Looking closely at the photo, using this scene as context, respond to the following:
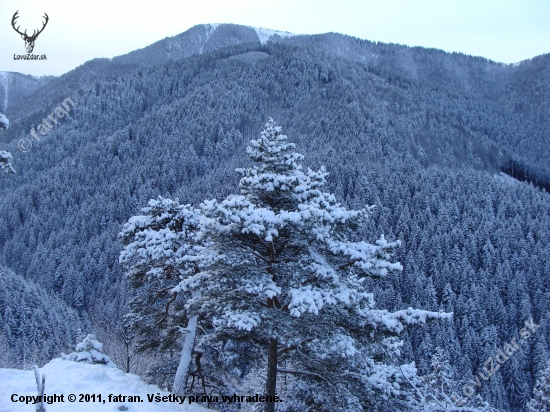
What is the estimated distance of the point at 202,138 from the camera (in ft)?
521

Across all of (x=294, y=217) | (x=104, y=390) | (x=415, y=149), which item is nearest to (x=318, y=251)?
(x=294, y=217)

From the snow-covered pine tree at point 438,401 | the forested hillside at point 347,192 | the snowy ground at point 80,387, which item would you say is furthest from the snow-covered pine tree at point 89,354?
the snow-covered pine tree at point 438,401

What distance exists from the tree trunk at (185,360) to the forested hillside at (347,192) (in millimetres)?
1065

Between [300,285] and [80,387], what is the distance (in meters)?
5.62

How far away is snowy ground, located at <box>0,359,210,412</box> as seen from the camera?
8203 millimetres

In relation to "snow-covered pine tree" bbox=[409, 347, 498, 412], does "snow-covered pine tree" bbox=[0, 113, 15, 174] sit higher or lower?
higher

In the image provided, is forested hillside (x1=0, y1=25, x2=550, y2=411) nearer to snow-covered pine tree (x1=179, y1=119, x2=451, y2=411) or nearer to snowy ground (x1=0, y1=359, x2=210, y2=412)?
snowy ground (x1=0, y1=359, x2=210, y2=412)

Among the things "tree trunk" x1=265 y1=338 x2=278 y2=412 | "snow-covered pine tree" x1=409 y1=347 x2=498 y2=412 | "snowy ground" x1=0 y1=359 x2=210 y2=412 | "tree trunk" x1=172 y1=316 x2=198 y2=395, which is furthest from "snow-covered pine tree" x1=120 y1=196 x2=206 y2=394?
"snow-covered pine tree" x1=409 y1=347 x2=498 y2=412

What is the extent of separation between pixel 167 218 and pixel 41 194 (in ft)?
476

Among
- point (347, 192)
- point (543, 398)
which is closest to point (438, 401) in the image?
point (543, 398)

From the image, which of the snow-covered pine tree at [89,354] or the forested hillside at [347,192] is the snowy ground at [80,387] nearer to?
the snow-covered pine tree at [89,354]

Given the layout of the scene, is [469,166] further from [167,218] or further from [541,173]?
[167,218]

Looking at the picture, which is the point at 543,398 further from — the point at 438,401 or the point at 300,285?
the point at 300,285

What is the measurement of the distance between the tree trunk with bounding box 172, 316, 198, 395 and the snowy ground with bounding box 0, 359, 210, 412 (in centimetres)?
62
